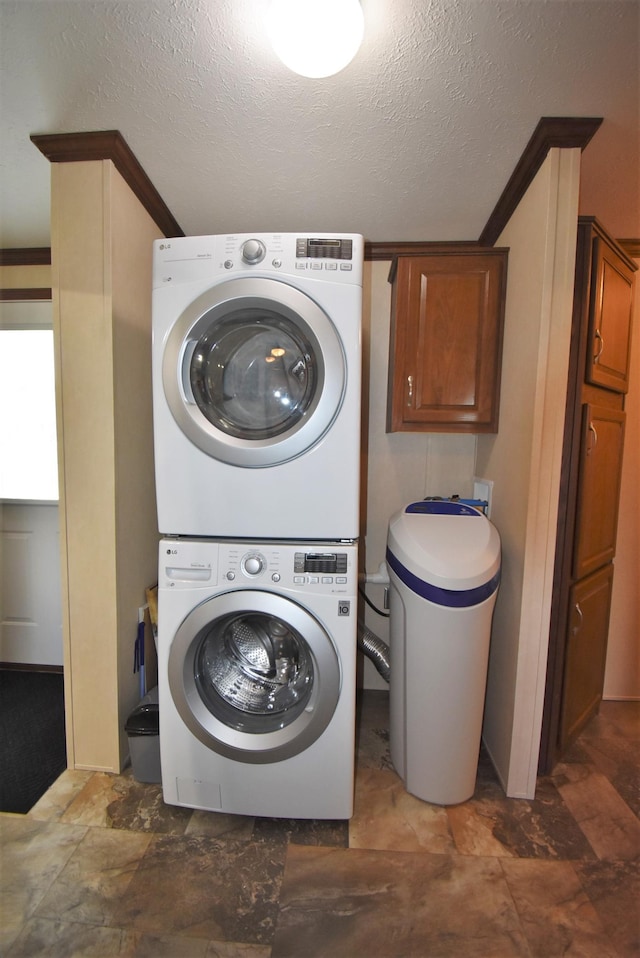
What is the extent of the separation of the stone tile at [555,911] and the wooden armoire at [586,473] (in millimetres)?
444

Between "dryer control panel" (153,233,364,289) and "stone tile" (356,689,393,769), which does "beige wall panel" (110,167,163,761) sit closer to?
"dryer control panel" (153,233,364,289)

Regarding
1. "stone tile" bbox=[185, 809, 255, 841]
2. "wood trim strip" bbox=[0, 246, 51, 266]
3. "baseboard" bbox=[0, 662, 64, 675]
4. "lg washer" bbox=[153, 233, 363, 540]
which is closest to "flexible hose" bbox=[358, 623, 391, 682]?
"stone tile" bbox=[185, 809, 255, 841]

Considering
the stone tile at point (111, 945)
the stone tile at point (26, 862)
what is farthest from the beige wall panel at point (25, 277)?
the stone tile at point (111, 945)

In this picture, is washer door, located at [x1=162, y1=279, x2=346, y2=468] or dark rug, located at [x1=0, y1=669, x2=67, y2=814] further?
dark rug, located at [x1=0, y1=669, x2=67, y2=814]

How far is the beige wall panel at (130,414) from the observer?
1.50m

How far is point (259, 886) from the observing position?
116cm

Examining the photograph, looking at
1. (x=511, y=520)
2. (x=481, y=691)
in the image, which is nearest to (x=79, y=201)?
(x=511, y=520)

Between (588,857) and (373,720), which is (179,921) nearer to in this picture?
(373,720)

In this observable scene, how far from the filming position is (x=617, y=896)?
3.79 feet

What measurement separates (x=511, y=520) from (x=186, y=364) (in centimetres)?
130

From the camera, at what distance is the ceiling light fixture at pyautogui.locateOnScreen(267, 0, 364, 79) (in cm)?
91

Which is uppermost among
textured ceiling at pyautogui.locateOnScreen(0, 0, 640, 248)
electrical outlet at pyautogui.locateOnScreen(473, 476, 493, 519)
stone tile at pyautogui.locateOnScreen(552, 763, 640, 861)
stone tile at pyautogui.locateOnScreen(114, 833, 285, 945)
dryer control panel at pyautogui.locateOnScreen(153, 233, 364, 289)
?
textured ceiling at pyautogui.locateOnScreen(0, 0, 640, 248)

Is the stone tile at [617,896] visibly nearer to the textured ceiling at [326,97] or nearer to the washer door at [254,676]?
the washer door at [254,676]

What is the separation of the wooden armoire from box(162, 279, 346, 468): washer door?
0.96 metres
